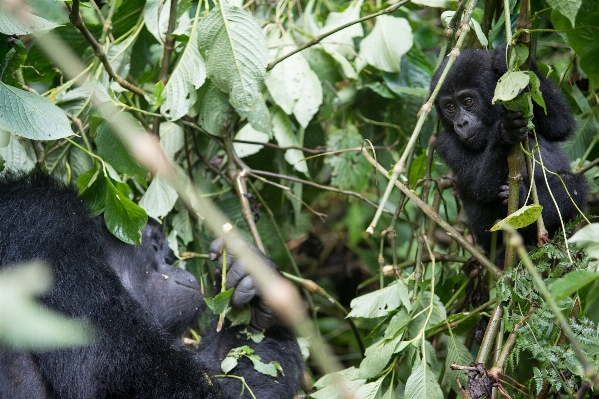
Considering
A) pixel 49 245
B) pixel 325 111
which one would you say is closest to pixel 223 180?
pixel 325 111

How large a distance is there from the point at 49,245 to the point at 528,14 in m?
1.56

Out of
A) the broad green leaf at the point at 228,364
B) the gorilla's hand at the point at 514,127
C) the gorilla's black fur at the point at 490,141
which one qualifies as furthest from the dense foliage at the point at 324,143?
the broad green leaf at the point at 228,364

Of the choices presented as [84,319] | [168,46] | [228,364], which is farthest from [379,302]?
[168,46]

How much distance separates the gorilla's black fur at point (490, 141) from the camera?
2.31 meters

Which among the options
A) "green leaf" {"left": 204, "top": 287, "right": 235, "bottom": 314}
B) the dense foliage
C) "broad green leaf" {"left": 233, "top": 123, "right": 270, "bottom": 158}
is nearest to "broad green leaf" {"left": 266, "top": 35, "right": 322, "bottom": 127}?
the dense foliage

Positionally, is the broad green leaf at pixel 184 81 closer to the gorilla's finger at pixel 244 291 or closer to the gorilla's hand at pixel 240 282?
the gorilla's hand at pixel 240 282

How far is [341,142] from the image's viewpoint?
3432 millimetres

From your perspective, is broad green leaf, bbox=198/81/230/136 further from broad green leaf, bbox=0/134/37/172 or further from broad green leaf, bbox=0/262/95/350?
broad green leaf, bbox=0/262/95/350

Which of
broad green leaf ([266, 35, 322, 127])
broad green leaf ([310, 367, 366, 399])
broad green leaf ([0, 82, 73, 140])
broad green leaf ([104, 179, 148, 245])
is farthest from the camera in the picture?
broad green leaf ([266, 35, 322, 127])

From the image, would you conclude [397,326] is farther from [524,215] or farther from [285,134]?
[285,134]

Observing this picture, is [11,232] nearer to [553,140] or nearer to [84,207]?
[84,207]

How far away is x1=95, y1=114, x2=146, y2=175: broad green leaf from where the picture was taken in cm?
244

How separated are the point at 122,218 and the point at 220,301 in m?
0.43

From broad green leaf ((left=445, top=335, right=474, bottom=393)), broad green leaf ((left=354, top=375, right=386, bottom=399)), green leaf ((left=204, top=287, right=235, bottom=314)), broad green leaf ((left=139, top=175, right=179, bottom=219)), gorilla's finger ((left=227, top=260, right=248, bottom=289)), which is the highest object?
broad green leaf ((left=139, top=175, right=179, bottom=219))
